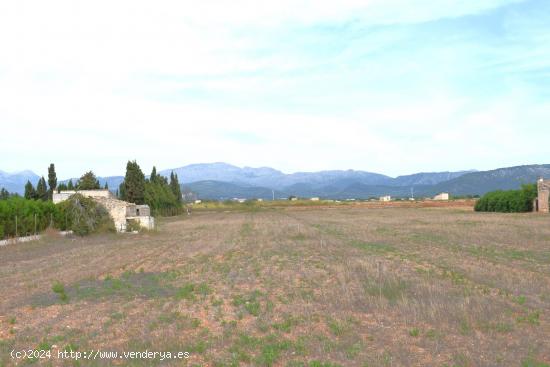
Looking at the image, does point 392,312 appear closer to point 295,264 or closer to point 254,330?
point 254,330

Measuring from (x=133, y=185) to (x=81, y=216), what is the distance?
37.4 m

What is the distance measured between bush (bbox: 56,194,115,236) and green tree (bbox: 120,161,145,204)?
35.4 meters

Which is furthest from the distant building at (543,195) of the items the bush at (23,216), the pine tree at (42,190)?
the pine tree at (42,190)

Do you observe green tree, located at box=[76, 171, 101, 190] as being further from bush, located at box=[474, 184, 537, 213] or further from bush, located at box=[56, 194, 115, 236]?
bush, located at box=[474, 184, 537, 213]

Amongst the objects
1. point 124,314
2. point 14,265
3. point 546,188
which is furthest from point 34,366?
point 546,188

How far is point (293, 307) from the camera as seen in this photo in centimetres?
1291

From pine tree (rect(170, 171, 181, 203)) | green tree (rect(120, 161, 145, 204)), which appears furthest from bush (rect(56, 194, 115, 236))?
pine tree (rect(170, 171, 181, 203))

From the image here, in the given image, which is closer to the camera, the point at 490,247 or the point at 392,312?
the point at 392,312

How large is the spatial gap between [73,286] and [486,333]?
40.3ft

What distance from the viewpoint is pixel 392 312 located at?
1210cm

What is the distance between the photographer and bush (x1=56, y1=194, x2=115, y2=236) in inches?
1596

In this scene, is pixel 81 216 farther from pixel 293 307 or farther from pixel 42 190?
pixel 42 190

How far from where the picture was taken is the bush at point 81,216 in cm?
4053

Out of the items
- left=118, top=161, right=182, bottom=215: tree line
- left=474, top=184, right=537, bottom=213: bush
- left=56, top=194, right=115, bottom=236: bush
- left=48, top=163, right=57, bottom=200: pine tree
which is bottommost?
left=474, top=184, right=537, bottom=213: bush
